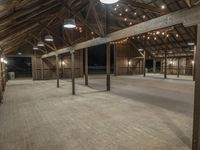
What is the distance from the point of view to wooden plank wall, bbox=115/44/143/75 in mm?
21938

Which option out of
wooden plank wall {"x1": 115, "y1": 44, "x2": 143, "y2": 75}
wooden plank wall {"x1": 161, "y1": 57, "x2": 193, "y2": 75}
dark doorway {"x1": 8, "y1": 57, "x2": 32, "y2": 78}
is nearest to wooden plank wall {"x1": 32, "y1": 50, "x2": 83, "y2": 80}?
wooden plank wall {"x1": 115, "y1": 44, "x2": 143, "y2": 75}

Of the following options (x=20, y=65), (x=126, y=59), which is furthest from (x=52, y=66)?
(x=20, y=65)

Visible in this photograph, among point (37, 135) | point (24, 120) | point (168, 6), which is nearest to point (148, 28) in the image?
point (37, 135)

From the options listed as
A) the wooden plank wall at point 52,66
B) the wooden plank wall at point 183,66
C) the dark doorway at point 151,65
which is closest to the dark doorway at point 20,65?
the wooden plank wall at point 52,66

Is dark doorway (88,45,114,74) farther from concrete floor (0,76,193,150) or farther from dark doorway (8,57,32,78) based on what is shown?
concrete floor (0,76,193,150)

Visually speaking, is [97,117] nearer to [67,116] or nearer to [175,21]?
[67,116]

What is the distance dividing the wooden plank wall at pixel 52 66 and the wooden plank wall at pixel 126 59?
5.40m

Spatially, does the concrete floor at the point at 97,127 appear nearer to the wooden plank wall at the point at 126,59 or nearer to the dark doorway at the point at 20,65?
the wooden plank wall at the point at 126,59

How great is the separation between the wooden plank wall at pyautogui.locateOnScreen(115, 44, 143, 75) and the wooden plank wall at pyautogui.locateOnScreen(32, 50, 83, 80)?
5.40 m

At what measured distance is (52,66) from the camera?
698 inches

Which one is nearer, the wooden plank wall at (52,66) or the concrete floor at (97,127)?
the concrete floor at (97,127)

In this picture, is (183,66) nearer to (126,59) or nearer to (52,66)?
(126,59)

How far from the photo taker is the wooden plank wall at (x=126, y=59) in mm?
21938

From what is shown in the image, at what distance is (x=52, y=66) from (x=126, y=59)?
9.66 meters
